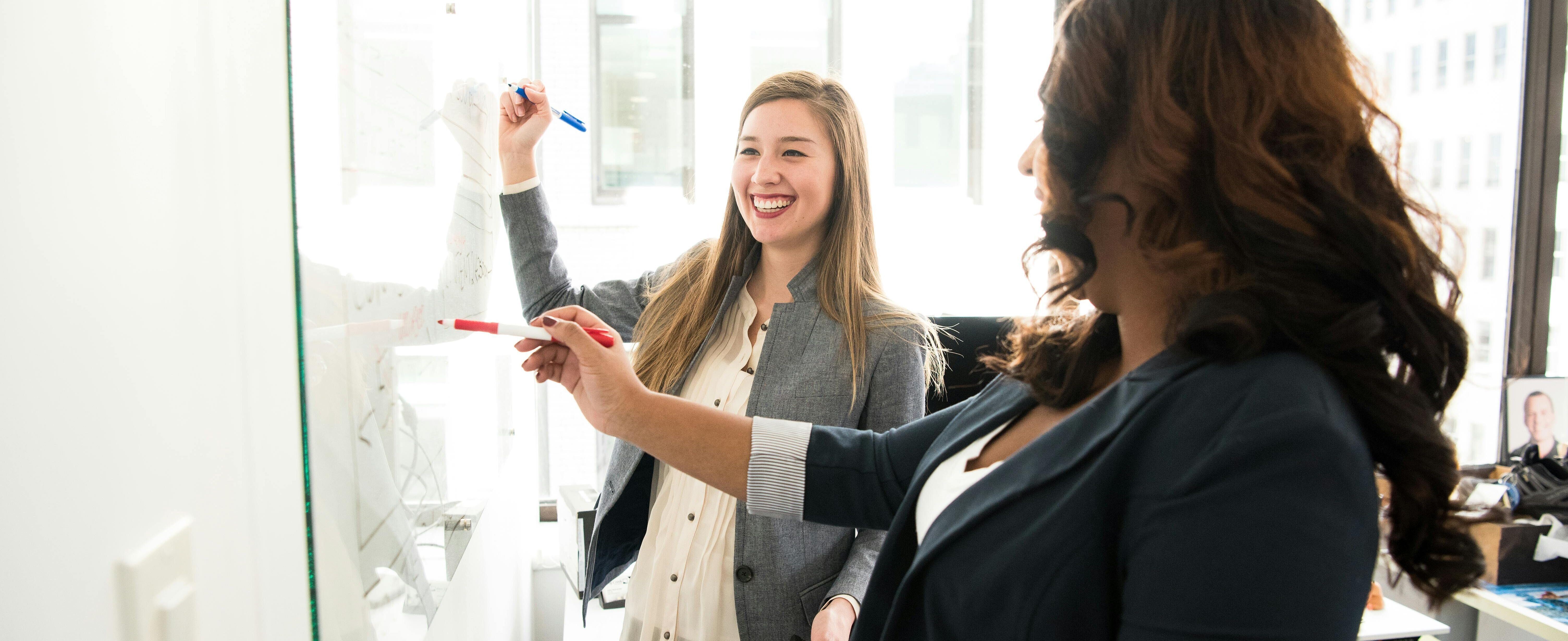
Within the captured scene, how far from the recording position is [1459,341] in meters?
0.61

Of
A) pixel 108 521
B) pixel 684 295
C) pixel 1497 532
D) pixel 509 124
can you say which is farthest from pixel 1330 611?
pixel 1497 532

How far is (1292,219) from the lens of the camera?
57cm

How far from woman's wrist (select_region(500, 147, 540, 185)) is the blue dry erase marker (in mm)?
79

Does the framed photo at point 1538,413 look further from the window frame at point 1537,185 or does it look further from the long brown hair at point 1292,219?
the long brown hair at point 1292,219

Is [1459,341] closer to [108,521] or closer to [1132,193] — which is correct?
[1132,193]

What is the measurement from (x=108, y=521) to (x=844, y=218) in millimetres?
1234

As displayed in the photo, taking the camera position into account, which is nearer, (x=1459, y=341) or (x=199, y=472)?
(x=199, y=472)

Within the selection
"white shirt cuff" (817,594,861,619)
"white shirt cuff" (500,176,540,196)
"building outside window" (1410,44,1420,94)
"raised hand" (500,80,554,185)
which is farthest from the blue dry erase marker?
"building outside window" (1410,44,1420,94)

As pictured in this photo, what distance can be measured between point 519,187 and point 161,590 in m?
1.14

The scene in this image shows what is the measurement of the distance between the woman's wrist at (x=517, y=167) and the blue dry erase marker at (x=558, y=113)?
0.26ft

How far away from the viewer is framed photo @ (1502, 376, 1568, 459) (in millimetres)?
2959

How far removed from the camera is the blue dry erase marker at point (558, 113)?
4.78ft

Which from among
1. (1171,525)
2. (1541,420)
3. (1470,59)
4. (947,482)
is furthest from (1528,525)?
(1171,525)

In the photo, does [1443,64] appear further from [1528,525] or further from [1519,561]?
[1519,561]
